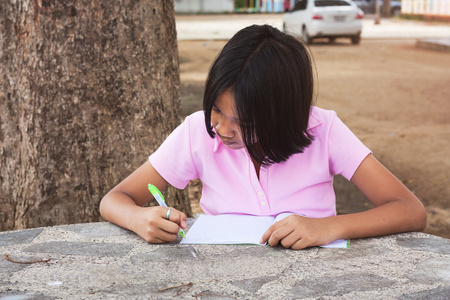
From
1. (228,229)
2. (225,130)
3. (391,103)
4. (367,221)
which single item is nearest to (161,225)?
(228,229)

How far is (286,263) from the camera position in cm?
165

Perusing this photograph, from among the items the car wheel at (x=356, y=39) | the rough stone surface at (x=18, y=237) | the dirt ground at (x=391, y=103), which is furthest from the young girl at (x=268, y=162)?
the car wheel at (x=356, y=39)

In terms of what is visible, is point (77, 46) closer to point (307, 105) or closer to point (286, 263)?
point (307, 105)

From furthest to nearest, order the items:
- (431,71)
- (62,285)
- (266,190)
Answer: (431,71)
(266,190)
(62,285)

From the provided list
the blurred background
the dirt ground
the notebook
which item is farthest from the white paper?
the dirt ground

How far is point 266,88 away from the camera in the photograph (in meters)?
1.81

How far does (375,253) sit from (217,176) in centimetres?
61

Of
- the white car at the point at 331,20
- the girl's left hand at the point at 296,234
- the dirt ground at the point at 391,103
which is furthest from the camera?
the white car at the point at 331,20

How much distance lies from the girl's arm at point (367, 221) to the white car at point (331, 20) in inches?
535

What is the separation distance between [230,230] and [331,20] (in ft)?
Answer: 46.7

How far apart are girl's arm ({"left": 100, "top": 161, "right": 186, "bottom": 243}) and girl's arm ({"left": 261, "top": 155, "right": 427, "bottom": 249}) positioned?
28 centimetres

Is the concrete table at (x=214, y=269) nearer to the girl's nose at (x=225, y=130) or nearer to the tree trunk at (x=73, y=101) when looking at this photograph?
the girl's nose at (x=225, y=130)

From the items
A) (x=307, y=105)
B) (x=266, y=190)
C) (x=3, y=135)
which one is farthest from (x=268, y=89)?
(x=3, y=135)

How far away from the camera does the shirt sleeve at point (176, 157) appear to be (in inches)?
83.0
